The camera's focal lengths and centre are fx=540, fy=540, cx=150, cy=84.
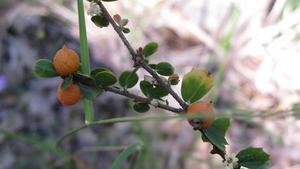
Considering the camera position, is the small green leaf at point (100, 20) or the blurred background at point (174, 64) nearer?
the small green leaf at point (100, 20)

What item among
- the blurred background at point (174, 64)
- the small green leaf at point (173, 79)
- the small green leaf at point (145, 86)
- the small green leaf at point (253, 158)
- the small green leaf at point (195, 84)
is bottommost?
the small green leaf at point (253, 158)

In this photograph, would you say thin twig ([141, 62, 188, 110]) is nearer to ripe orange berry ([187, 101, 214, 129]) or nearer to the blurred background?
ripe orange berry ([187, 101, 214, 129])

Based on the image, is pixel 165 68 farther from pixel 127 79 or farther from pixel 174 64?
pixel 174 64

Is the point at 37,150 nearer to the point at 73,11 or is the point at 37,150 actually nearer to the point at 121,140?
the point at 121,140

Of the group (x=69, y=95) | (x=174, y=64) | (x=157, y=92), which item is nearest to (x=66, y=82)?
(x=69, y=95)

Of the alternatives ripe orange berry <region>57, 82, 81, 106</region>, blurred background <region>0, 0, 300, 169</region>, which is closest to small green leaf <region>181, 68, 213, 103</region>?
ripe orange berry <region>57, 82, 81, 106</region>

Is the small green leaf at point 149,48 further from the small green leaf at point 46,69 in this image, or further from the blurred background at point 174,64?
the blurred background at point 174,64

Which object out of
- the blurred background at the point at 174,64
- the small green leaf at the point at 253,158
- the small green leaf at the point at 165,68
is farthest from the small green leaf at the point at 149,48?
the blurred background at the point at 174,64

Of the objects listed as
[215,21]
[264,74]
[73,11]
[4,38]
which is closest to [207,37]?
[215,21]
